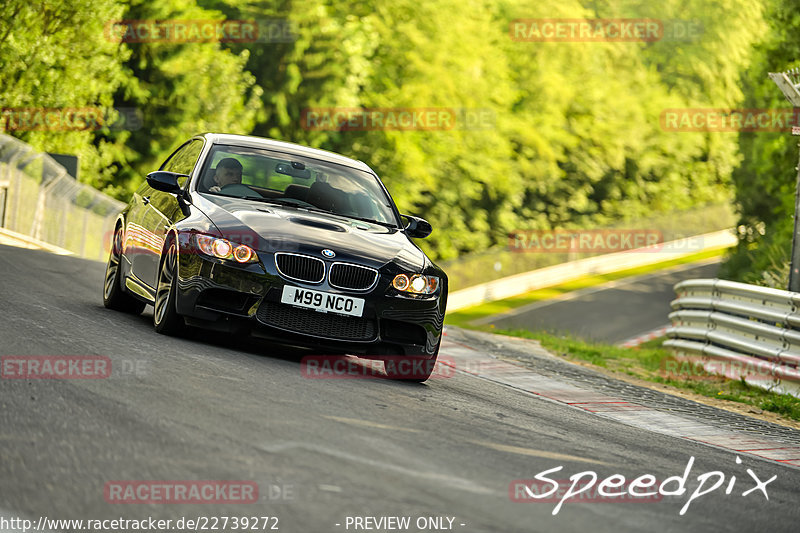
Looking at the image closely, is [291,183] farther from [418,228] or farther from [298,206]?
[418,228]

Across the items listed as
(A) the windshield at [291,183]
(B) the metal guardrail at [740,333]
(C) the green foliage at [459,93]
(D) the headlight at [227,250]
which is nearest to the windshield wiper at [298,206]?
(A) the windshield at [291,183]

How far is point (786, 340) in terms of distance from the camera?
472 inches

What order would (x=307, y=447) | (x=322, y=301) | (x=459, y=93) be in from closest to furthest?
(x=307, y=447) < (x=322, y=301) < (x=459, y=93)

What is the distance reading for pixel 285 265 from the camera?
8.14m

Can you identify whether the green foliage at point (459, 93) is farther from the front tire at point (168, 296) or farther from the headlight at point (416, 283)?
the front tire at point (168, 296)

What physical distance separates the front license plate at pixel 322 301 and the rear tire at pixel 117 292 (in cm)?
257

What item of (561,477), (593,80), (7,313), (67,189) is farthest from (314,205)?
(593,80)

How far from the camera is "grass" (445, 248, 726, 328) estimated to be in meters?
42.9

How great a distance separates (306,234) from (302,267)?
1.12ft

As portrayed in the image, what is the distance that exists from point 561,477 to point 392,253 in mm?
3152

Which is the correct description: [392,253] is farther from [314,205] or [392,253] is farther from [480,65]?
[480,65]

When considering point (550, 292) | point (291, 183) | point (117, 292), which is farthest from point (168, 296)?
point (550, 292)

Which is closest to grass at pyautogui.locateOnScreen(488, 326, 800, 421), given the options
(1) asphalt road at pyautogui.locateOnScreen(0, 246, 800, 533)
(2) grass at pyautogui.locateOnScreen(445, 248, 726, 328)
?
(1) asphalt road at pyautogui.locateOnScreen(0, 246, 800, 533)

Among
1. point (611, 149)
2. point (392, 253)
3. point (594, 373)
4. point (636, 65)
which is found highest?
point (636, 65)
